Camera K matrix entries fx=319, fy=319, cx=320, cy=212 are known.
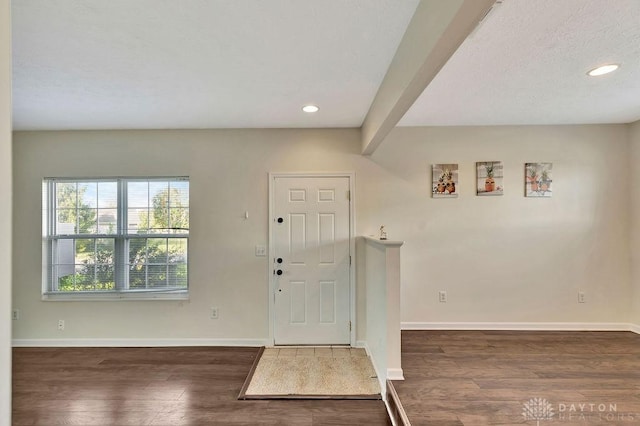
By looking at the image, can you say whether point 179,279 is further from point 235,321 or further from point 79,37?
point 79,37

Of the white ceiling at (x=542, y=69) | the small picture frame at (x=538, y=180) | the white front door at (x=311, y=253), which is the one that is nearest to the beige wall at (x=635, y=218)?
the white ceiling at (x=542, y=69)

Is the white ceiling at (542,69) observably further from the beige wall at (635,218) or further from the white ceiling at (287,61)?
the beige wall at (635,218)

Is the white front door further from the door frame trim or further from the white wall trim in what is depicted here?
the white wall trim

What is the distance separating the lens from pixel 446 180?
3752mm

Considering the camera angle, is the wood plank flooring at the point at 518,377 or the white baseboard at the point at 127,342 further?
the white baseboard at the point at 127,342

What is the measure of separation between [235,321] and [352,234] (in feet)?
5.50

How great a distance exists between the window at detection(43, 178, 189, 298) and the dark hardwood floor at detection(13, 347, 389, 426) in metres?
0.78

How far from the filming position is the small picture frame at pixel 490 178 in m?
3.73

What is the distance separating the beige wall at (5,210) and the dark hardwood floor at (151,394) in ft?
5.92

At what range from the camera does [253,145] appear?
3721 mm

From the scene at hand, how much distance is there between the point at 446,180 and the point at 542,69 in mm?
1557

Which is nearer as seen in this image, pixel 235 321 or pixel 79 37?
pixel 79 37

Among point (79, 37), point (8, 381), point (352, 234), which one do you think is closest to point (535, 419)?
point (352, 234)

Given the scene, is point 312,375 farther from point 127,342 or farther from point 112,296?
point 112,296
